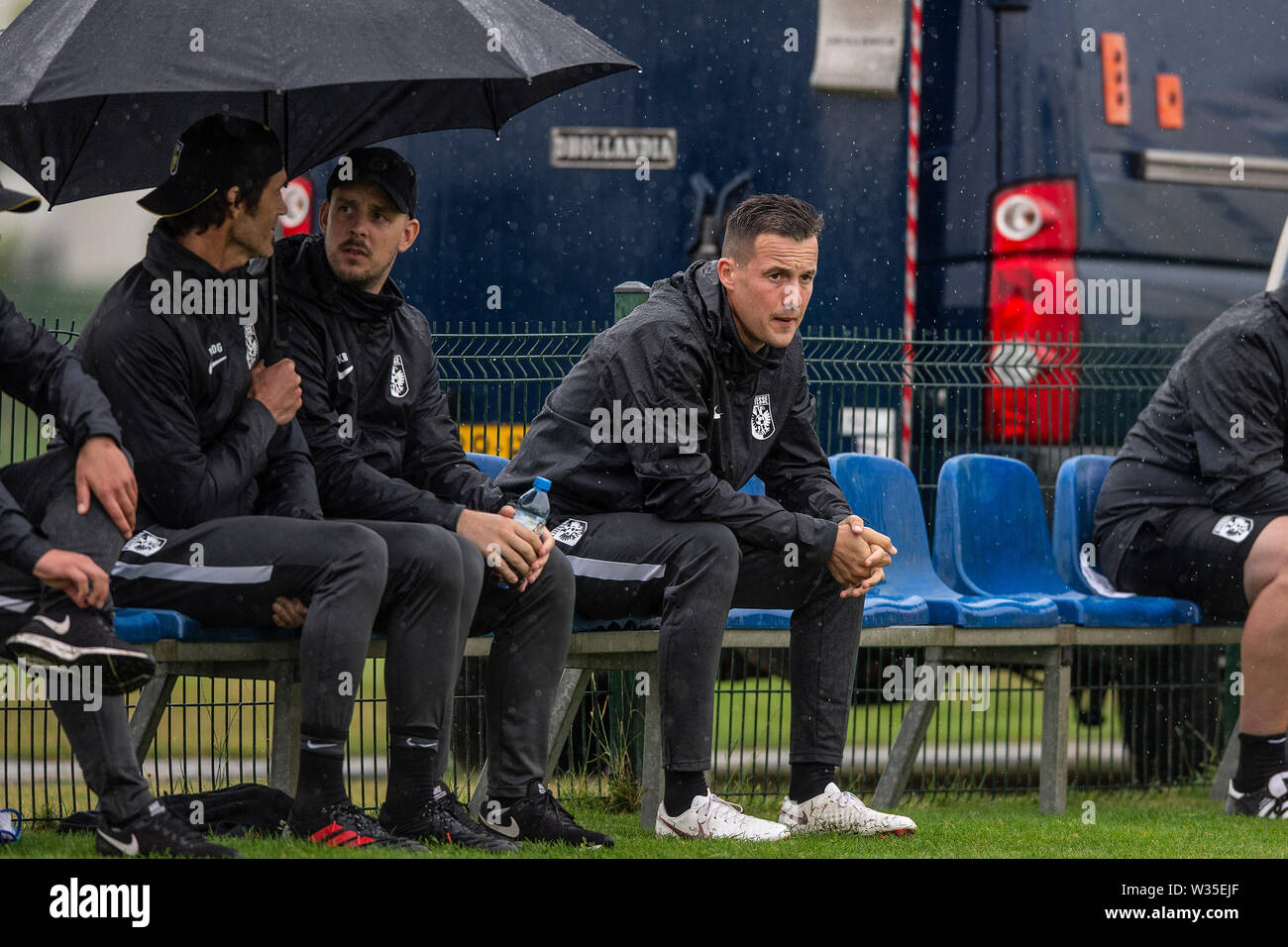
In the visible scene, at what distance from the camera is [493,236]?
23.0ft

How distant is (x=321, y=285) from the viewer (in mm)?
4535

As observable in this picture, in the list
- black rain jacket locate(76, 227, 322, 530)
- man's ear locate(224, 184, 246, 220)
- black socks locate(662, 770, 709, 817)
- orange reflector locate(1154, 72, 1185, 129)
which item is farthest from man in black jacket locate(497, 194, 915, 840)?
orange reflector locate(1154, 72, 1185, 129)

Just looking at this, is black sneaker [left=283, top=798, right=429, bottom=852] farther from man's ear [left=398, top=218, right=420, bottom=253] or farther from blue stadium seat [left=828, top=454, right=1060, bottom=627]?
blue stadium seat [left=828, top=454, right=1060, bottom=627]

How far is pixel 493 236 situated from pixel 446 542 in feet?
10.4

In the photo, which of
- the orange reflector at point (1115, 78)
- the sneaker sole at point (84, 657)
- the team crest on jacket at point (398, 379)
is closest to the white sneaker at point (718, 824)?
the team crest on jacket at point (398, 379)

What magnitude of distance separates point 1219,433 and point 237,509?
315 centimetres

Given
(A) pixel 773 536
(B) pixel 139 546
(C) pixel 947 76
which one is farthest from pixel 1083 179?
(B) pixel 139 546

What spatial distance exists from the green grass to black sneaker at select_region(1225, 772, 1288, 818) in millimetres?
65

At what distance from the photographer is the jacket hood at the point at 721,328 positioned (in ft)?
15.4

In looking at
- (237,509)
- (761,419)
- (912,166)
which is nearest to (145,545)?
(237,509)

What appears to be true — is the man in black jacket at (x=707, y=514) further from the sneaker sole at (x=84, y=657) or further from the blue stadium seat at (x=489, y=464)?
the sneaker sole at (x=84, y=657)

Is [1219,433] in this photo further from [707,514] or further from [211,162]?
[211,162]
